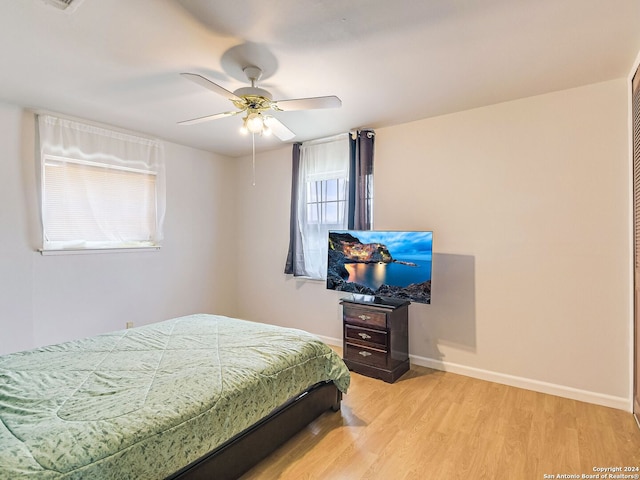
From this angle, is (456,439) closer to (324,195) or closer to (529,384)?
(529,384)

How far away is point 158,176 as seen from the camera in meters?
4.09

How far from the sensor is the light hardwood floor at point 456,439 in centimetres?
188

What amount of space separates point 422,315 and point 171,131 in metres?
3.48

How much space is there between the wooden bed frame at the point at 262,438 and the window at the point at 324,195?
1.86 metres

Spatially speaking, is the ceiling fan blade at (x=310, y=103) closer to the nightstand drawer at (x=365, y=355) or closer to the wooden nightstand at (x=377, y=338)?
the wooden nightstand at (x=377, y=338)

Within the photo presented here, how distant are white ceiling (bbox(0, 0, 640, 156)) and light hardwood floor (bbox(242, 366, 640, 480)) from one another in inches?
99.2

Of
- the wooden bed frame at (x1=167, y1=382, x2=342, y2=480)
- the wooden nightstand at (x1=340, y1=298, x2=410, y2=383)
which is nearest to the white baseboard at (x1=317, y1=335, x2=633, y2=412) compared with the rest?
the wooden nightstand at (x1=340, y1=298, x2=410, y2=383)

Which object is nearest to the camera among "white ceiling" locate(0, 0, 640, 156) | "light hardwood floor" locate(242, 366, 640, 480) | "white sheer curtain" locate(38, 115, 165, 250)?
"white ceiling" locate(0, 0, 640, 156)

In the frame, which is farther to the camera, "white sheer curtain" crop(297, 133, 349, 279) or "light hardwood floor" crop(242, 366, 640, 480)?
"white sheer curtain" crop(297, 133, 349, 279)

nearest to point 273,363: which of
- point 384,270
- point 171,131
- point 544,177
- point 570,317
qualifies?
point 384,270

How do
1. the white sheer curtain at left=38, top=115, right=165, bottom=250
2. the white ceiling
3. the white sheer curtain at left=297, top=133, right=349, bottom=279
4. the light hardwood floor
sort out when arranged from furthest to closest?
the white sheer curtain at left=297, top=133, right=349, bottom=279, the white sheer curtain at left=38, top=115, right=165, bottom=250, the light hardwood floor, the white ceiling

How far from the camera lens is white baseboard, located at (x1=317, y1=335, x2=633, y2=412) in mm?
2553

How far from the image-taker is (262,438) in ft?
6.29

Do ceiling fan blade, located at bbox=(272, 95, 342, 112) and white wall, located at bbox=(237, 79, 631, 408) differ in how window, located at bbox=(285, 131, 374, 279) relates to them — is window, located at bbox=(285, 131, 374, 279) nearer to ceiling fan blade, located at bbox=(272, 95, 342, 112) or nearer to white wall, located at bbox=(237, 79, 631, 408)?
white wall, located at bbox=(237, 79, 631, 408)
